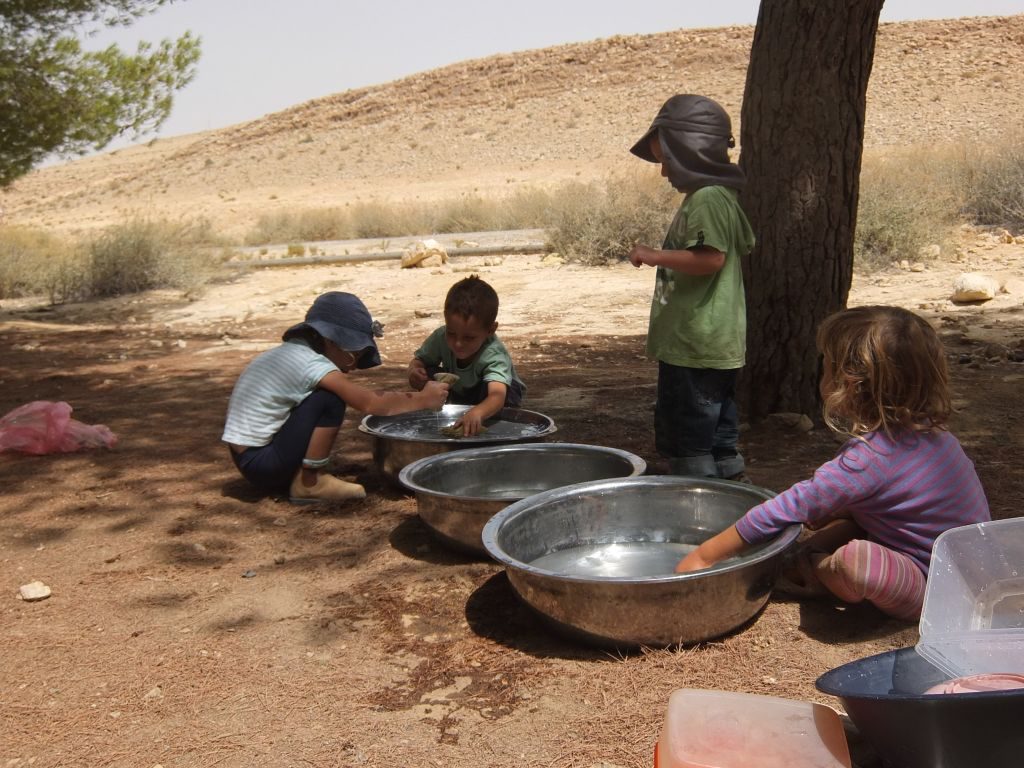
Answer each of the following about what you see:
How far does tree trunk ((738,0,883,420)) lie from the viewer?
4.58 meters

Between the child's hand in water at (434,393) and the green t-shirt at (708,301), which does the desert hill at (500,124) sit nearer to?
the child's hand in water at (434,393)

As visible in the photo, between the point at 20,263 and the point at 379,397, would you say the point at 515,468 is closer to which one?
the point at 379,397

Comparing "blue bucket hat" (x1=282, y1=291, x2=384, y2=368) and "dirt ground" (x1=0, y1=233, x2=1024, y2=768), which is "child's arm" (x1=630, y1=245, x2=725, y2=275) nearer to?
"dirt ground" (x1=0, y1=233, x2=1024, y2=768)

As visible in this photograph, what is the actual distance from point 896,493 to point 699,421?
1186 millimetres

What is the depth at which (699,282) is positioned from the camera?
149 inches

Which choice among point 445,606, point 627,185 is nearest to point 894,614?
point 445,606

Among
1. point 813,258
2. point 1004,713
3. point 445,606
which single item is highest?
point 813,258

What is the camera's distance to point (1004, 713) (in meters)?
1.79

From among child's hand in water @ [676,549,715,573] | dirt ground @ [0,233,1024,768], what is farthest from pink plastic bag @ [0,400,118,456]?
child's hand in water @ [676,549,715,573]

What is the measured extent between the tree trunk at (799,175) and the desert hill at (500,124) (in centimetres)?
2281

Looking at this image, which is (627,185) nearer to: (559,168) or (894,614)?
(894,614)

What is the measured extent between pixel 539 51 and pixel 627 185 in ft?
111

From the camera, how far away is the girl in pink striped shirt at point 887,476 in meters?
2.70

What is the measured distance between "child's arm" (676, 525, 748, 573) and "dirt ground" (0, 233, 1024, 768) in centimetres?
22
